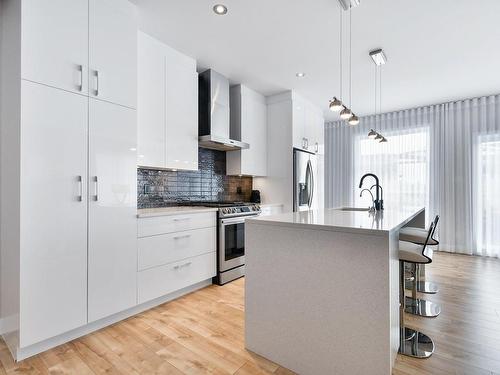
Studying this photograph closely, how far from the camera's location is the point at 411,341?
6.20 feet

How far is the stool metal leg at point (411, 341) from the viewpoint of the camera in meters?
1.76

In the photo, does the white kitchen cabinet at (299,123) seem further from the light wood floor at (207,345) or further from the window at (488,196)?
the window at (488,196)

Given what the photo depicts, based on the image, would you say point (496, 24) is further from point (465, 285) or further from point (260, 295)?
point (260, 295)

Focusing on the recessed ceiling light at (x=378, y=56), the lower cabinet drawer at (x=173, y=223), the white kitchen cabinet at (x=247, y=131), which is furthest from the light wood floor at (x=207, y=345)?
the recessed ceiling light at (x=378, y=56)

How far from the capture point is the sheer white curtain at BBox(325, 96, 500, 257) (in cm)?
429

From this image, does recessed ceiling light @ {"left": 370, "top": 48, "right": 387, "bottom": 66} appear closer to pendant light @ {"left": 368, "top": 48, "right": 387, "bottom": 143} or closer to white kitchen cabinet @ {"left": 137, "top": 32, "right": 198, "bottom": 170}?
pendant light @ {"left": 368, "top": 48, "right": 387, "bottom": 143}

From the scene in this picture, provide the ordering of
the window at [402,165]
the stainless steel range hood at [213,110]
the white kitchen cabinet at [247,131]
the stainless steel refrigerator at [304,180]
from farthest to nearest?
1. the window at [402,165]
2. the stainless steel refrigerator at [304,180]
3. the white kitchen cabinet at [247,131]
4. the stainless steel range hood at [213,110]

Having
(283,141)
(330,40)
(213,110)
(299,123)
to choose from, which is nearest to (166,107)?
(213,110)

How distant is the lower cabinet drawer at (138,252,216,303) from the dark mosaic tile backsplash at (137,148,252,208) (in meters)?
0.82

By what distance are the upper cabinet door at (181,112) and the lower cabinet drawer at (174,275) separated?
1037 mm

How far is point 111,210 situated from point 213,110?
71.7 inches

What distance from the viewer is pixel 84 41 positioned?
1.95 metres

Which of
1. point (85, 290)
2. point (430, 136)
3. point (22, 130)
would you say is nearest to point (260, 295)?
point (85, 290)

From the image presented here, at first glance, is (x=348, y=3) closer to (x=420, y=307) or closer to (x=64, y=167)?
(x=64, y=167)
